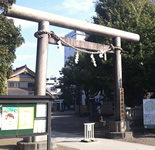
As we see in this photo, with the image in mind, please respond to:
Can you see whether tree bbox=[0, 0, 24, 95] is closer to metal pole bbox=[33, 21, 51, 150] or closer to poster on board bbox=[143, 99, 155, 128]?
metal pole bbox=[33, 21, 51, 150]

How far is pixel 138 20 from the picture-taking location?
16172mm

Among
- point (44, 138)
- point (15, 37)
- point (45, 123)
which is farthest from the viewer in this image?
point (15, 37)

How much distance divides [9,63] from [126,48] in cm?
852

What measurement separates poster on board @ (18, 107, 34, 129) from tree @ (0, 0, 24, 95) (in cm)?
423

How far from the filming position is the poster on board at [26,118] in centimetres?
575

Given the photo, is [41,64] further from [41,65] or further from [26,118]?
[26,118]

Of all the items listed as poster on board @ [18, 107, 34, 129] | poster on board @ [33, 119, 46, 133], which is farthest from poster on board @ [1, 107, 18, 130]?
poster on board @ [33, 119, 46, 133]

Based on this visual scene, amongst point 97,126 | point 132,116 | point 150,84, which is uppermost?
point 150,84

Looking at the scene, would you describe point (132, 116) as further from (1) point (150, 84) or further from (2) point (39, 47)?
(2) point (39, 47)

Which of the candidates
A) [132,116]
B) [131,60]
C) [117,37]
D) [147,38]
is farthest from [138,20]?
[132,116]

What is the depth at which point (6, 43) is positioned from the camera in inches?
447

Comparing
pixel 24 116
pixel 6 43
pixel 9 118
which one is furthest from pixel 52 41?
pixel 9 118

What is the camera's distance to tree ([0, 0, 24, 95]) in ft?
29.8

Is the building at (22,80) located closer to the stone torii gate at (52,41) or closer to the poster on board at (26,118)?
the stone torii gate at (52,41)
